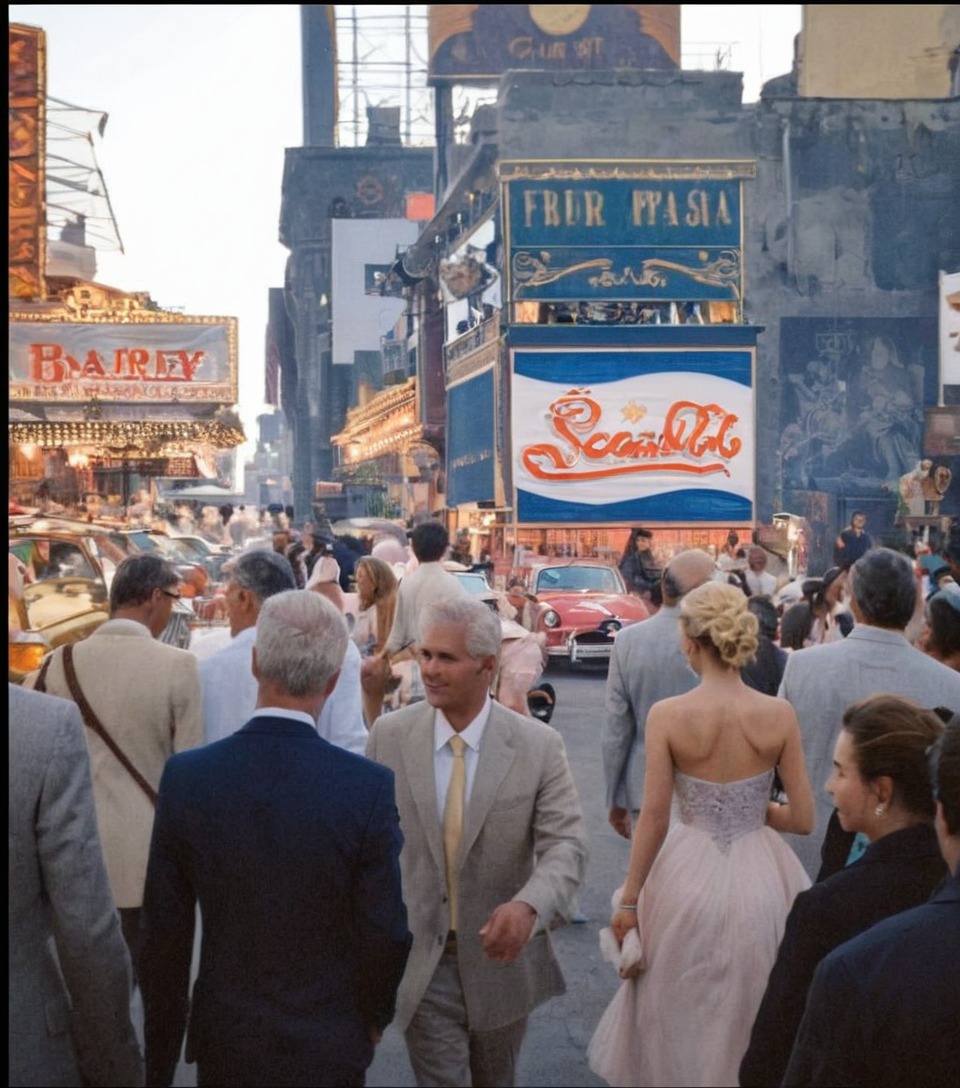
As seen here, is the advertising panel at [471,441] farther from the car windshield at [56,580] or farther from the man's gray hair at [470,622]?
the man's gray hair at [470,622]

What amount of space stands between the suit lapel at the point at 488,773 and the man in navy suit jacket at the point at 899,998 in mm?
1628

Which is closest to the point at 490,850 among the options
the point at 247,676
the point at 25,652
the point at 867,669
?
the point at 247,676

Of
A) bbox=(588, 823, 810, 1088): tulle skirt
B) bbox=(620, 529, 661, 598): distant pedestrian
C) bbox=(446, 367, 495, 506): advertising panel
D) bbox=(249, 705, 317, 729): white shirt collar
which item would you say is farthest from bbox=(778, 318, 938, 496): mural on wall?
bbox=(249, 705, 317, 729): white shirt collar

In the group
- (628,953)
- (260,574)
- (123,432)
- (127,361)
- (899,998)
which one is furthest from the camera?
(123,432)

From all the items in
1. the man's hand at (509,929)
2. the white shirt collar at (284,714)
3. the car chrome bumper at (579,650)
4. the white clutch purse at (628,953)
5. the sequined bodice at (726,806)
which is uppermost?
the white shirt collar at (284,714)

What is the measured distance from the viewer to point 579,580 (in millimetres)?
19531

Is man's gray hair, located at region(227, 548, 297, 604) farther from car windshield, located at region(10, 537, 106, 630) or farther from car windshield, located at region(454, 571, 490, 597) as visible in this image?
car windshield, located at region(454, 571, 490, 597)

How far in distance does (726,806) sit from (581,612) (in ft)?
45.7

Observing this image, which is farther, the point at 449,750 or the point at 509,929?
the point at 449,750

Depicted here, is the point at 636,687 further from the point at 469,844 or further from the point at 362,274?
the point at 362,274

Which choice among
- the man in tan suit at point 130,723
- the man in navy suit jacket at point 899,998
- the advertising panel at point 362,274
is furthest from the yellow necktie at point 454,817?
the advertising panel at point 362,274

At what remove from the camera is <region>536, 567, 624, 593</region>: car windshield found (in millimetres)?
19328

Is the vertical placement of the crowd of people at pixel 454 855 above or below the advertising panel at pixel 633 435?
below

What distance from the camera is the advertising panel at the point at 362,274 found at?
7281 cm
